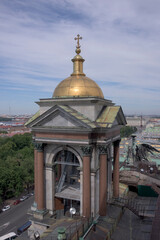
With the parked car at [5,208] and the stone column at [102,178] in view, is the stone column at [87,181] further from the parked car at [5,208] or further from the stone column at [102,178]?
the parked car at [5,208]

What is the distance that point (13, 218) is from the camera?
44594 mm

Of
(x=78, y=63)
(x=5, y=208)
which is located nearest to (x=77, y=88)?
(x=78, y=63)

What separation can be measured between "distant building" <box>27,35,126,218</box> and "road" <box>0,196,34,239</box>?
23.8m

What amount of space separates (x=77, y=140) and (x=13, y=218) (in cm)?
3527

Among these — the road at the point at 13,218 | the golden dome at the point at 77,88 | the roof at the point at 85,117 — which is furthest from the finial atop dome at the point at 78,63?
the road at the point at 13,218

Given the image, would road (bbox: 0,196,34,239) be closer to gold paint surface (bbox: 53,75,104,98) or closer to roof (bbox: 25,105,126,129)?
roof (bbox: 25,105,126,129)

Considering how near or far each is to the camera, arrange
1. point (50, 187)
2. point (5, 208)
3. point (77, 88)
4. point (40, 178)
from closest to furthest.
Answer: point (77, 88), point (40, 178), point (50, 187), point (5, 208)

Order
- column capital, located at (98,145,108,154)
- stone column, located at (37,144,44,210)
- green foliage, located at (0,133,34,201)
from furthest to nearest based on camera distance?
green foliage, located at (0,133,34,201) < stone column, located at (37,144,44,210) < column capital, located at (98,145,108,154)

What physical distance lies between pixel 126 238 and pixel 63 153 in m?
11.0

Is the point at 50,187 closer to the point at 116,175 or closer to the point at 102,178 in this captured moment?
the point at 102,178

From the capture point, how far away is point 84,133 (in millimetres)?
19484

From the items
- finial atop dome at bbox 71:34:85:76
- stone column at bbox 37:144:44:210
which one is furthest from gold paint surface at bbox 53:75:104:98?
stone column at bbox 37:144:44:210

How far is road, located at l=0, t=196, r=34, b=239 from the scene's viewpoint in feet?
133

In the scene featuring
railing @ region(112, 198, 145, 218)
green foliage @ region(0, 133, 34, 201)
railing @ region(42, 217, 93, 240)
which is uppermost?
railing @ region(42, 217, 93, 240)
